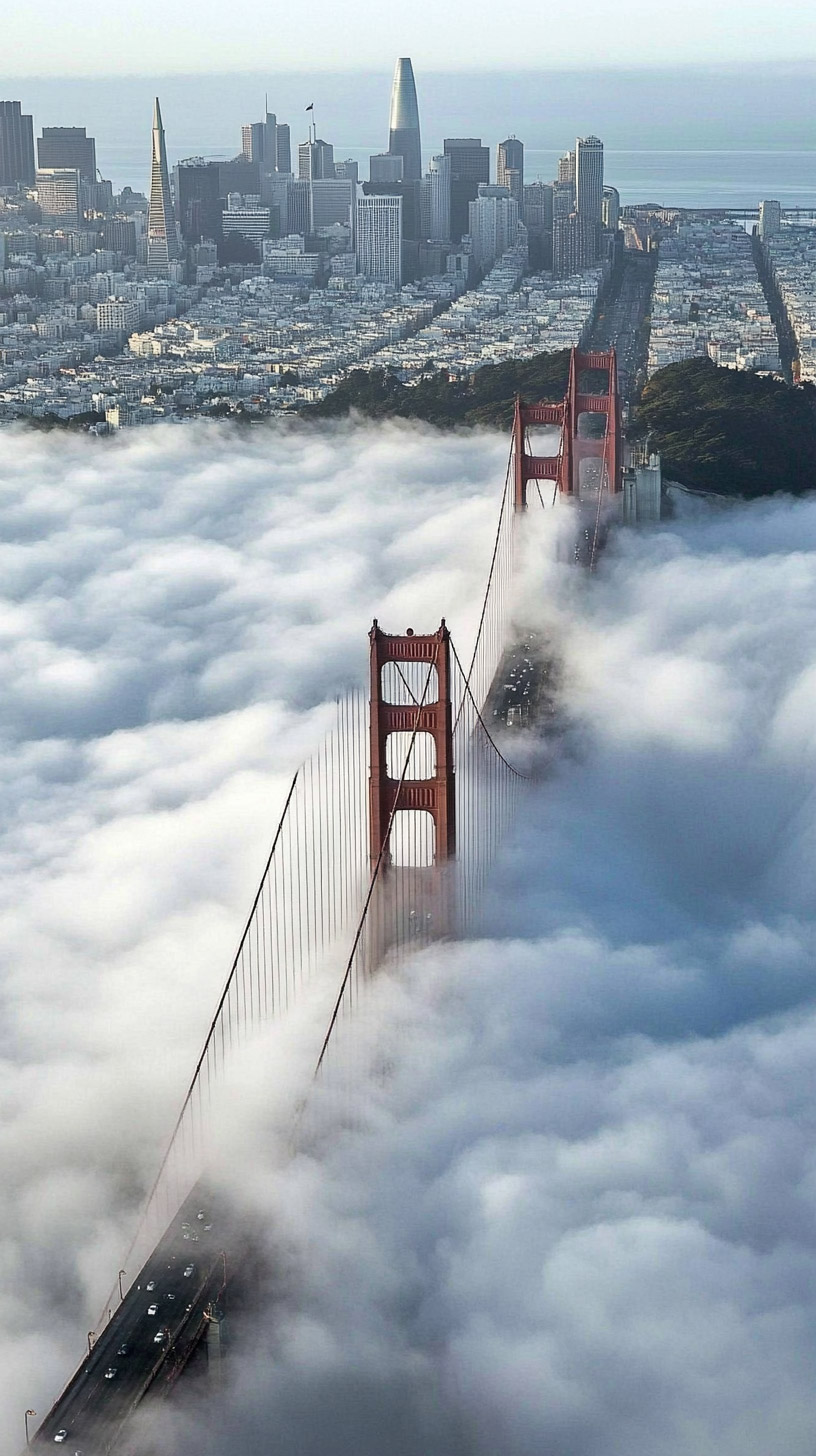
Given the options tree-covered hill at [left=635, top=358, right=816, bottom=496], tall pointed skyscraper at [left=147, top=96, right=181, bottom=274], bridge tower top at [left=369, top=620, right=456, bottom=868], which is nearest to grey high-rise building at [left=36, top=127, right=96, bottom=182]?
tall pointed skyscraper at [left=147, top=96, right=181, bottom=274]

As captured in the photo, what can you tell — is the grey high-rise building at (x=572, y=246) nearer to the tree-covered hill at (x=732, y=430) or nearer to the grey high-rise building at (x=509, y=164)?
the grey high-rise building at (x=509, y=164)

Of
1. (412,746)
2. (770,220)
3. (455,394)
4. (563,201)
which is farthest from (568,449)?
(770,220)

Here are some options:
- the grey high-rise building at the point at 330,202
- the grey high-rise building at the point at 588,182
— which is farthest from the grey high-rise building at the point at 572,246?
the grey high-rise building at the point at 330,202

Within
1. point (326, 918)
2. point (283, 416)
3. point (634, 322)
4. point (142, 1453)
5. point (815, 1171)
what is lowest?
point (142, 1453)

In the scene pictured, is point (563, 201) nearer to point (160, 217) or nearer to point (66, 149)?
point (160, 217)

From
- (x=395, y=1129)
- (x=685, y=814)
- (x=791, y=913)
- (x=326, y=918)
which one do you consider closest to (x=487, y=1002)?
(x=395, y=1129)

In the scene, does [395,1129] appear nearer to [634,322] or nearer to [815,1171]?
[815,1171]

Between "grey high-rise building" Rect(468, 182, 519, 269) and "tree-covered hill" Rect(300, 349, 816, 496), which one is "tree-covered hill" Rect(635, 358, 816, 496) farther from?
"grey high-rise building" Rect(468, 182, 519, 269)
